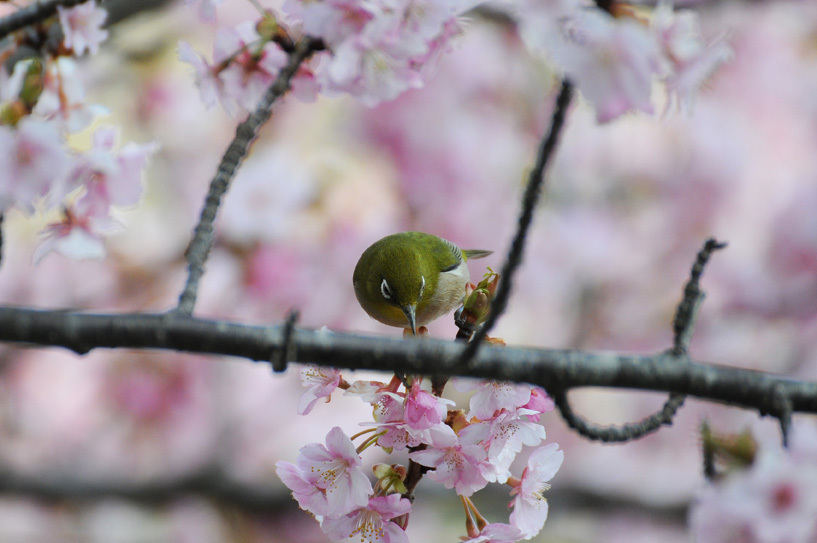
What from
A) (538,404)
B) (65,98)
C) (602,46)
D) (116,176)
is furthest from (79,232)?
(602,46)

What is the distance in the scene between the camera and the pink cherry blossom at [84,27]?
1.28m

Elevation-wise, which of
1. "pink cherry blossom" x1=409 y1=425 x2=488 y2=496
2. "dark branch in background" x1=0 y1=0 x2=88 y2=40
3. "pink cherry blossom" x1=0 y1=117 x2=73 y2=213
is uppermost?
"dark branch in background" x1=0 y1=0 x2=88 y2=40

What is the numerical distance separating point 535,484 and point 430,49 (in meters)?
0.77

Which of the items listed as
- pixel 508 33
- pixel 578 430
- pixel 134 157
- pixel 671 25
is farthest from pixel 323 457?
pixel 508 33

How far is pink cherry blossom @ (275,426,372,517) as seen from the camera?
110 centimetres

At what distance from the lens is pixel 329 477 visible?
114 centimetres

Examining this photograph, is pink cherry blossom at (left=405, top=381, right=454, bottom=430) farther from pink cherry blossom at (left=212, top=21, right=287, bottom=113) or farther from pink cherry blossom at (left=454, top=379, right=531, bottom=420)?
pink cherry blossom at (left=212, top=21, right=287, bottom=113)

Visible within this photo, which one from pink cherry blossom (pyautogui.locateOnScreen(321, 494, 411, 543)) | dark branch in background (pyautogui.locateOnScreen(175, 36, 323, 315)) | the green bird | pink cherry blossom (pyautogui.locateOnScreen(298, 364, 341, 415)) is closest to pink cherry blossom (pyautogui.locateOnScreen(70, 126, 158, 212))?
dark branch in background (pyautogui.locateOnScreen(175, 36, 323, 315))

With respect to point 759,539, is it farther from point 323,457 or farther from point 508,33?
point 508,33

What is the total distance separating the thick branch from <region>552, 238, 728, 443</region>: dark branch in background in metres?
0.03

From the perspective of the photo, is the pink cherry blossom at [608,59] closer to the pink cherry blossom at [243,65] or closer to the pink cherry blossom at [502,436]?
the pink cherry blossom at [502,436]

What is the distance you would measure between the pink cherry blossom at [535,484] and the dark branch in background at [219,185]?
0.64 metres

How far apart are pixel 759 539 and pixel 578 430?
418 mm

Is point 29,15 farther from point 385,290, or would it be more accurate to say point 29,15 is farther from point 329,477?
point 385,290
